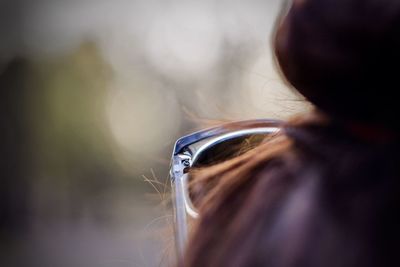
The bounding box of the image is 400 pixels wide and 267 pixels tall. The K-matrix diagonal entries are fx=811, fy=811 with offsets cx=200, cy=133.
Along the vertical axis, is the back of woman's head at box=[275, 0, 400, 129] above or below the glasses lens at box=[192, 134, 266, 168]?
above

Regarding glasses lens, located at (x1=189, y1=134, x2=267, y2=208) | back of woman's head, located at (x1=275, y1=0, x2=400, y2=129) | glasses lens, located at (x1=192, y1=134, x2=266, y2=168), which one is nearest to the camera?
back of woman's head, located at (x1=275, y1=0, x2=400, y2=129)

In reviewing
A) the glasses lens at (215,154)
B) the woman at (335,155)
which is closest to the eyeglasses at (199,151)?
the glasses lens at (215,154)

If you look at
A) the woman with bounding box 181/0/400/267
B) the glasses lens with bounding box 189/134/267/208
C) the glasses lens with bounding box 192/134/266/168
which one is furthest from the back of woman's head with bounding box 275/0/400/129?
the glasses lens with bounding box 192/134/266/168

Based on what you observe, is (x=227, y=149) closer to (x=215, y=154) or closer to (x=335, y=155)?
(x=215, y=154)

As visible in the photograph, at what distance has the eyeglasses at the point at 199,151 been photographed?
129cm

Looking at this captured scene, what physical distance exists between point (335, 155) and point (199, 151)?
28.2 inches

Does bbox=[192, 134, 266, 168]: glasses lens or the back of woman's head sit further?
bbox=[192, 134, 266, 168]: glasses lens

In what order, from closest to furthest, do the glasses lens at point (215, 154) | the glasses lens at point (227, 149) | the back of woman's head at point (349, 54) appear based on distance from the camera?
the back of woman's head at point (349, 54), the glasses lens at point (215, 154), the glasses lens at point (227, 149)

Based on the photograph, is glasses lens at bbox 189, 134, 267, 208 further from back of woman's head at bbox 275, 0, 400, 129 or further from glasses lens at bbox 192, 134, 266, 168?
back of woman's head at bbox 275, 0, 400, 129

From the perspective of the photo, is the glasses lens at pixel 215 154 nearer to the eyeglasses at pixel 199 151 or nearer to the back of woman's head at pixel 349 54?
the eyeglasses at pixel 199 151

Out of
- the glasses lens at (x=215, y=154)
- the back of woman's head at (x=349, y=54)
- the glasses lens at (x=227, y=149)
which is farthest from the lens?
the glasses lens at (x=227, y=149)

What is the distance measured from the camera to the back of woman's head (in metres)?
0.82

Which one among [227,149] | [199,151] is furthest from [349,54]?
[199,151]

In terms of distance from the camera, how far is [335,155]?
897 mm
